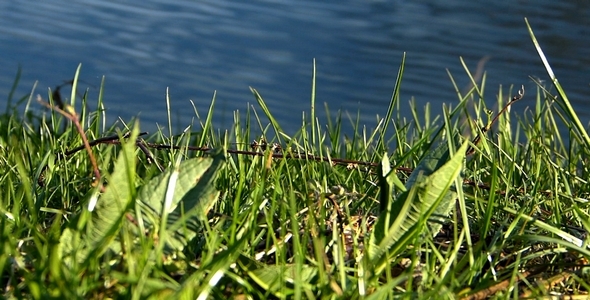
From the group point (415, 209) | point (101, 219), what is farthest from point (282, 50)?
point (101, 219)

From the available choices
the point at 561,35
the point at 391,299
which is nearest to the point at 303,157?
the point at 391,299

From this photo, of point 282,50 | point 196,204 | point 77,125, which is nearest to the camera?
point 77,125

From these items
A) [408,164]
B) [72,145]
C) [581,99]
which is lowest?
[581,99]

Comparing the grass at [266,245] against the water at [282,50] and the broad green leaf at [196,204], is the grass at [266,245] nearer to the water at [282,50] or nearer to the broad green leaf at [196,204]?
the broad green leaf at [196,204]

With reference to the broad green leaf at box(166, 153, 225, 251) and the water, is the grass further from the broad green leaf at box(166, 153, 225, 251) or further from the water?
the water

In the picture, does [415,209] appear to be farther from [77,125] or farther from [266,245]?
[77,125]

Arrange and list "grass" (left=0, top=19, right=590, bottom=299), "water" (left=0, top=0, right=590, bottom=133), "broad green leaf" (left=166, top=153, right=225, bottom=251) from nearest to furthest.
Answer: "grass" (left=0, top=19, right=590, bottom=299) → "broad green leaf" (left=166, top=153, right=225, bottom=251) → "water" (left=0, top=0, right=590, bottom=133)

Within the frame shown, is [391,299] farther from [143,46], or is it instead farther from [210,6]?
[210,6]

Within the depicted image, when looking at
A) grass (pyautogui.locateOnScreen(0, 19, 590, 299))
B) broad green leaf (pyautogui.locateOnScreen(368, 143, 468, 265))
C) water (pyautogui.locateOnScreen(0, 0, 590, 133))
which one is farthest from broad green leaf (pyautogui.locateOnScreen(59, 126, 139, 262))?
water (pyautogui.locateOnScreen(0, 0, 590, 133))
